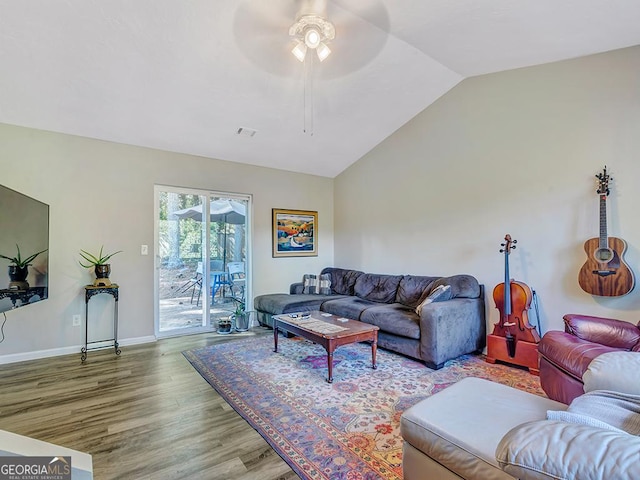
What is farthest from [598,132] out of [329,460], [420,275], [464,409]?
[329,460]

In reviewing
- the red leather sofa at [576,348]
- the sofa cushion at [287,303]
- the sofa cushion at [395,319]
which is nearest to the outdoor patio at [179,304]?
the sofa cushion at [287,303]

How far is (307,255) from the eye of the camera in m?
5.59

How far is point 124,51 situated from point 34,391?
3.00 metres

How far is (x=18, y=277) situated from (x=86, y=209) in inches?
76.2

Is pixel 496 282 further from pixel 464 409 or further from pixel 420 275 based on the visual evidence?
pixel 464 409

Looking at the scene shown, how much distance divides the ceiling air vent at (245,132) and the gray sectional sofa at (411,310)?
229 cm

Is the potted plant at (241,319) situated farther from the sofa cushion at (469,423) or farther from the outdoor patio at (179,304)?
the sofa cushion at (469,423)

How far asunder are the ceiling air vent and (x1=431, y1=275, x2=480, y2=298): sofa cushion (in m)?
3.07

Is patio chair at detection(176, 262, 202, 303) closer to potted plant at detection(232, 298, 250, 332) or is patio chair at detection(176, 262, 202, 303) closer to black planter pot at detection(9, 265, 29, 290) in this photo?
potted plant at detection(232, 298, 250, 332)

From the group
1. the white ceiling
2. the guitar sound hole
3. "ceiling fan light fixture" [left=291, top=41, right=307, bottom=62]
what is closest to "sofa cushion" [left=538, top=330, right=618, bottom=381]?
the guitar sound hole

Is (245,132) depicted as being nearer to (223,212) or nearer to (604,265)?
(223,212)

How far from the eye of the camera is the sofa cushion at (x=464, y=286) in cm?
357

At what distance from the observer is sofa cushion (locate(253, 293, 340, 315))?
4.29 meters

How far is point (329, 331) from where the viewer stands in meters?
2.96
